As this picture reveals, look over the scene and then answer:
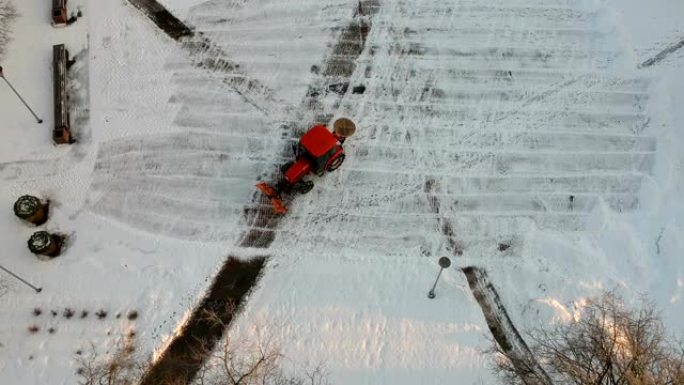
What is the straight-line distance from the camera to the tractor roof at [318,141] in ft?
59.3

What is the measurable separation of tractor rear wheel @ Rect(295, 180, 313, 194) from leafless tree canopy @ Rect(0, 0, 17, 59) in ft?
41.7

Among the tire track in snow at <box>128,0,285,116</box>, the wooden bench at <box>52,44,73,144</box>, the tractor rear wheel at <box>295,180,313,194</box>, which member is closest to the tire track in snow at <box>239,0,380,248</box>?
the tractor rear wheel at <box>295,180,313,194</box>

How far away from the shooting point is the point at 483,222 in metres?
18.9

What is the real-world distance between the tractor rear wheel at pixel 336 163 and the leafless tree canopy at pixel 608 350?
7.92 metres

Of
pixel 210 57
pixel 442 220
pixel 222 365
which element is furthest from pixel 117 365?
pixel 210 57

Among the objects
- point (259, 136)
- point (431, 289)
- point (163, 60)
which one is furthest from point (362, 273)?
point (163, 60)

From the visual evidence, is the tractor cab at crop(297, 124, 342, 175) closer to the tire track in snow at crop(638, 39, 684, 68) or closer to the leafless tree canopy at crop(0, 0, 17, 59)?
the tire track in snow at crop(638, 39, 684, 68)

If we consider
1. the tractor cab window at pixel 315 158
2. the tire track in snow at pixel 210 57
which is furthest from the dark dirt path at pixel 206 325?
the tire track in snow at pixel 210 57

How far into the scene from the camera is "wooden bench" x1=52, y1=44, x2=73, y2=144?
64.8 feet

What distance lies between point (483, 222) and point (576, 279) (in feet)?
11.1

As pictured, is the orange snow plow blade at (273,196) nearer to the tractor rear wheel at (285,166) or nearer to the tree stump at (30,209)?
the tractor rear wheel at (285,166)

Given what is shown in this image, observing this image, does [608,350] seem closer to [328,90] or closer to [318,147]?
[318,147]

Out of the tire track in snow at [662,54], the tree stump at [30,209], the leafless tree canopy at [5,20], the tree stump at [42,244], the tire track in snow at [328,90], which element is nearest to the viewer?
the tree stump at [42,244]

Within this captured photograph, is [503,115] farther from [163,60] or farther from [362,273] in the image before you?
[163,60]
